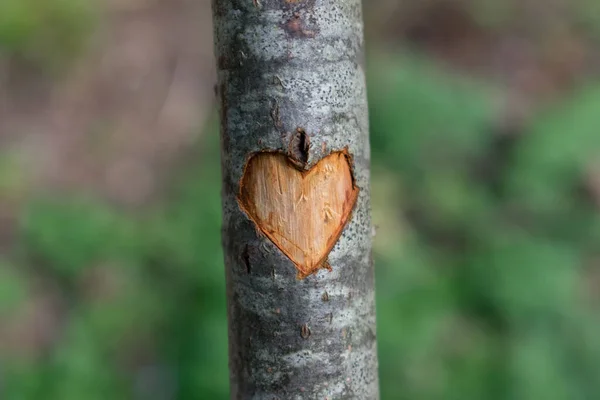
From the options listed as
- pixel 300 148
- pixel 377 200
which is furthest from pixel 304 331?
pixel 377 200

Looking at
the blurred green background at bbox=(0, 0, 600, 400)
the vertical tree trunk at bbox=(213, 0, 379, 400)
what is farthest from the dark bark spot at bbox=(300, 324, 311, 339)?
the blurred green background at bbox=(0, 0, 600, 400)

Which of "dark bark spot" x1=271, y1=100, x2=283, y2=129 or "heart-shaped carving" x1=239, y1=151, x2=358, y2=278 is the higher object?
"dark bark spot" x1=271, y1=100, x2=283, y2=129

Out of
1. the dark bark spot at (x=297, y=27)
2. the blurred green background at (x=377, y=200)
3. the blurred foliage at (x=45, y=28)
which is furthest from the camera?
the blurred foliage at (x=45, y=28)

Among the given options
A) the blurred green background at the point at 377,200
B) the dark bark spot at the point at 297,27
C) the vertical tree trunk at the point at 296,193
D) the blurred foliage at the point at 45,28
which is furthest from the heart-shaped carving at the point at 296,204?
the blurred foliage at the point at 45,28

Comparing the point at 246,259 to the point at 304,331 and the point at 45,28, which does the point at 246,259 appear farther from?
the point at 45,28

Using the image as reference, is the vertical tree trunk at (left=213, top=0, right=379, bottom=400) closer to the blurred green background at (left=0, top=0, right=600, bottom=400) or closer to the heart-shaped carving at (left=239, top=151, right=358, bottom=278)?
the heart-shaped carving at (left=239, top=151, right=358, bottom=278)

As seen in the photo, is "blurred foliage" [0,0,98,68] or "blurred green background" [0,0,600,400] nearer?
"blurred green background" [0,0,600,400]

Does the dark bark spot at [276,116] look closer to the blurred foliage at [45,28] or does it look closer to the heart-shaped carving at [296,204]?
the heart-shaped carving at [296,204]

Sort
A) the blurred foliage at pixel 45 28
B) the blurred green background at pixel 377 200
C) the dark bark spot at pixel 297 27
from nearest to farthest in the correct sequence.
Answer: the dark bark spot at pixel 297 27 → the blurred green background at pixel 377 200 → the blurred foliage at pixel 45 28

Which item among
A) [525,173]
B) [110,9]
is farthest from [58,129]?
[525,173]
